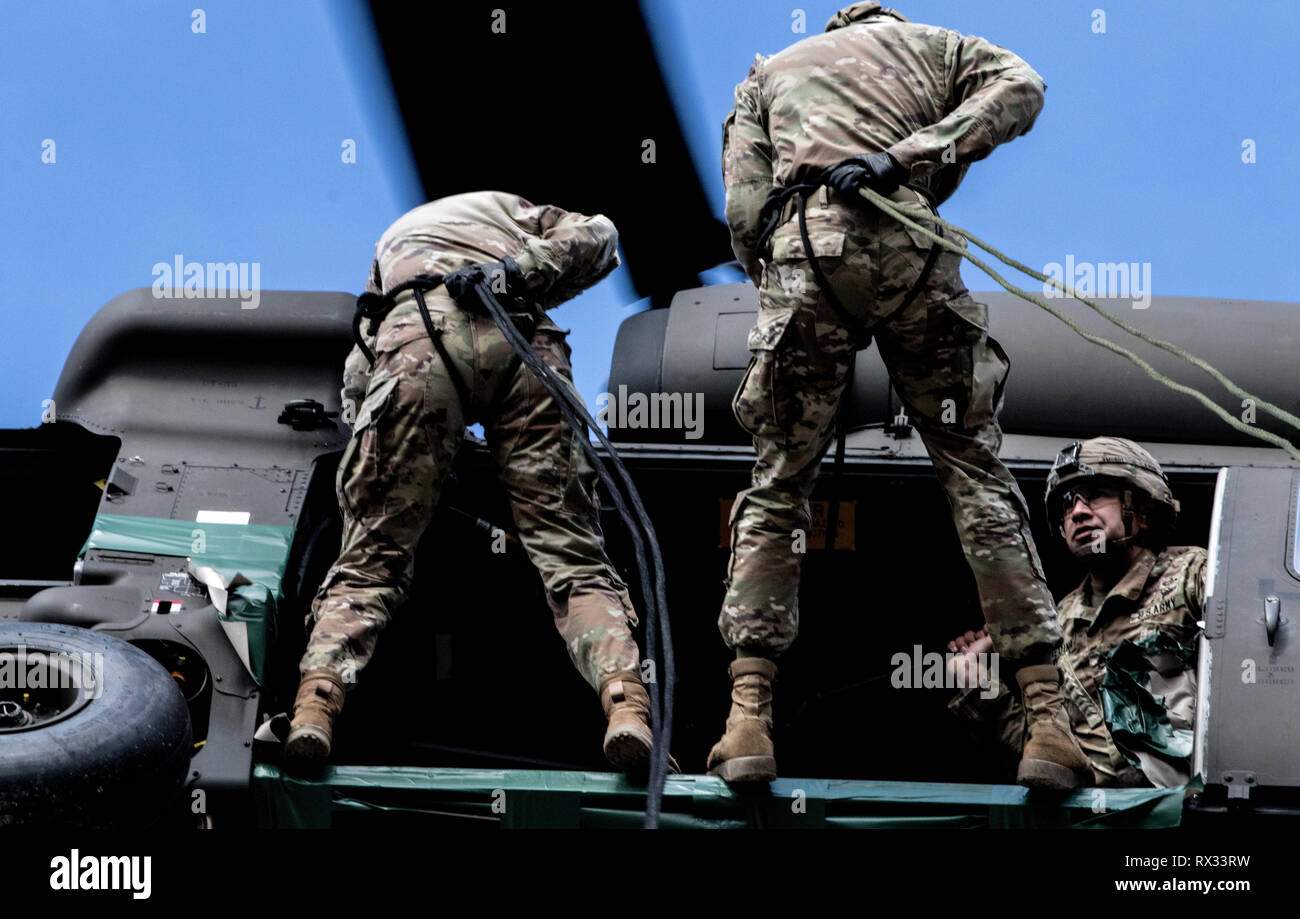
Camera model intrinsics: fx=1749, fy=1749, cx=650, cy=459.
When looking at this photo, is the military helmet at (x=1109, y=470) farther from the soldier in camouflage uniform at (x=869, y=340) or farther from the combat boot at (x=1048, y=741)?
the combat boot at (x=1048, y=741)

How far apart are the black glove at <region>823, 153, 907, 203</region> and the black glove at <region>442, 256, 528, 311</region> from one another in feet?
3.45

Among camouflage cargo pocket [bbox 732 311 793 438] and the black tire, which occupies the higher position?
camouflage cargo pocket [bbox 732 311 793 438]

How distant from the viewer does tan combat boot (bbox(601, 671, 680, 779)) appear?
4.11 m

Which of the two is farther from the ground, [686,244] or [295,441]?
[686,244]

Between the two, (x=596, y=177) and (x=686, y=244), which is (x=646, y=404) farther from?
(x=596, y=177)

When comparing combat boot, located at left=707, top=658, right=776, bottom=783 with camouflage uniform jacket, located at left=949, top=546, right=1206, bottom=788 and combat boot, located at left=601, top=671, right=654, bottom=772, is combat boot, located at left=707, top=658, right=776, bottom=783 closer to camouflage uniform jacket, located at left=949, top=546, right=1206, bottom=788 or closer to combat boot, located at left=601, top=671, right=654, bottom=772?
combat boot, located at left=601, top=671, right=654, bottom=772

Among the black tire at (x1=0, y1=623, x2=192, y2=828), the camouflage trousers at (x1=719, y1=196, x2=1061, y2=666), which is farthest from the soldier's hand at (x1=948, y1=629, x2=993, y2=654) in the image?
the black tire at (x1=0, y1=623, x2=192, y2=828)

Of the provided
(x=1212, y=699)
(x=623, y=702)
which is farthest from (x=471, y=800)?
(x=1212, y=699)

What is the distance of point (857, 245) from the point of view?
4176 mm

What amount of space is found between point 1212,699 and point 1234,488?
0.81 meters

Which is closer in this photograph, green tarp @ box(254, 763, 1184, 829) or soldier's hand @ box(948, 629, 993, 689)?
green tarp @ box(254, 763, 1184, 829)

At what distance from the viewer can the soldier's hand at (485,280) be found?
4738 mm

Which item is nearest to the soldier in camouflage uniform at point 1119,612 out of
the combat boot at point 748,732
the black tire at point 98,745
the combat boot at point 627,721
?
the combat boot at point 748,732
